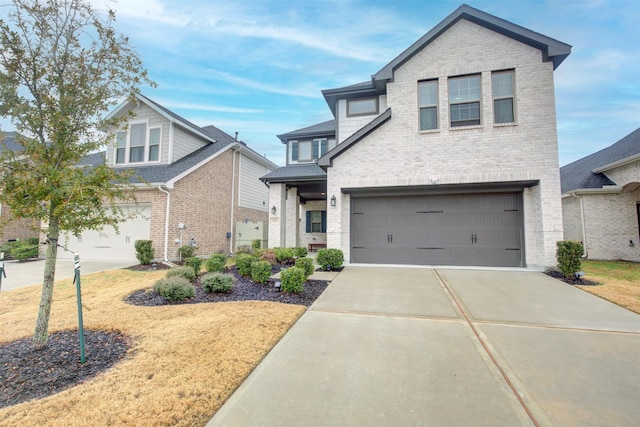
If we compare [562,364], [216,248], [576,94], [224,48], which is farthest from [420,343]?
[576,94]

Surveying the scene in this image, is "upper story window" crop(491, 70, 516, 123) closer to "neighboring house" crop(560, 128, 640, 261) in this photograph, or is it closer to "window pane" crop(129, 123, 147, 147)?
"neighboring house" crop(560, 128, 640, 261)

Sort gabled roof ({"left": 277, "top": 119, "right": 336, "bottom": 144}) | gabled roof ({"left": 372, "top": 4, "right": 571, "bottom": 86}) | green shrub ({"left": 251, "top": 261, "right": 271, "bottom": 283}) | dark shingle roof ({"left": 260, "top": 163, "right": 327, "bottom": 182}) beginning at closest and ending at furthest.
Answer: green shrub ({"left": 251, "top": 261, "right": 271, "bottom": 283}) → gabled roof ({"left": 372, "top": 4, "right": 571, "bottom": 86}) → dark shingle roof ({"left": 260, "top": 163, "right": 327, "bottom": 182}) → gabled roof ({"left": 277, "top": 119, "right": 336, "bottom": 144})

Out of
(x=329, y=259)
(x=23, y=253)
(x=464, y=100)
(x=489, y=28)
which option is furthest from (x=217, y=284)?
(x=489, y=28)

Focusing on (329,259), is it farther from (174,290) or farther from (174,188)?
(174,188)

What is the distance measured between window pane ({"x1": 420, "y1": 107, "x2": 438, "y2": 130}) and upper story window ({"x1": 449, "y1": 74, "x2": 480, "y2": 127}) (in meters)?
0.48

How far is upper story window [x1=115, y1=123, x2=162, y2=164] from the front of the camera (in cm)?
1266

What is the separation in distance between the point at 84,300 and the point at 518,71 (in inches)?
521

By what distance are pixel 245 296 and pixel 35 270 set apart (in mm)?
8863

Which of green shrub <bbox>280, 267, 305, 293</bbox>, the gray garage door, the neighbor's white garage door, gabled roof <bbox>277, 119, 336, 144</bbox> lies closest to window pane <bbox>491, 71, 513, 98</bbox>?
the gray garage door

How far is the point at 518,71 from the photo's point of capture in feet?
28.4

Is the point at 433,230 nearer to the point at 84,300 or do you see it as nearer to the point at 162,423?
the point at 162,423

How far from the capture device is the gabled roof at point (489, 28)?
8.28 metres

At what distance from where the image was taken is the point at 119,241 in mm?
11203

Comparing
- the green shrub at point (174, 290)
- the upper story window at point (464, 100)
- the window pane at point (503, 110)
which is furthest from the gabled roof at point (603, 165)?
the green shrub at point (174, 290)
